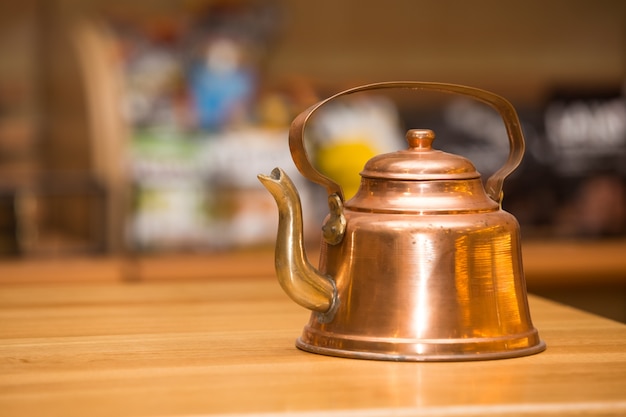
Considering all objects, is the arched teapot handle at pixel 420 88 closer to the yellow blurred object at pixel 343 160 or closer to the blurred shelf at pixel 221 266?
Result: the blurred shelf at pixel 221 266

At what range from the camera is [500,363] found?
0.92 m

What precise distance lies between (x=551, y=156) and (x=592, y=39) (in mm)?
706

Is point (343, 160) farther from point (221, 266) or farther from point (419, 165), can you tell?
point (419, 165)

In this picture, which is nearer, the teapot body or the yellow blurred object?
the teapot body

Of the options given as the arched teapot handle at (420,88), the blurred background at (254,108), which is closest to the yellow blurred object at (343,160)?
the blurred background at (254,108)

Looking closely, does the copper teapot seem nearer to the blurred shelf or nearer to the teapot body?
the teapot body

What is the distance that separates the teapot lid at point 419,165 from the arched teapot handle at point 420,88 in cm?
4

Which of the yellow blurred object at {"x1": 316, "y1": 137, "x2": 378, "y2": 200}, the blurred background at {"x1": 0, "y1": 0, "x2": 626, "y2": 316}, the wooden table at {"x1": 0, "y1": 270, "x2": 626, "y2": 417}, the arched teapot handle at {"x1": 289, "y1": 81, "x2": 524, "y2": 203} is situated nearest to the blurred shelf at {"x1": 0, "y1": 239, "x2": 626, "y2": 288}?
the blurred background at {"x1": 0, "y1": 0, "x2": 626, "y2": 316}

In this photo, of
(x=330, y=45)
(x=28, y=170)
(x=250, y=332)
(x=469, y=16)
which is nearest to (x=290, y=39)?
(x=330, y=45)

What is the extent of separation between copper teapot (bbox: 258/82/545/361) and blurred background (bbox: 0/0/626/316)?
1.50 meters

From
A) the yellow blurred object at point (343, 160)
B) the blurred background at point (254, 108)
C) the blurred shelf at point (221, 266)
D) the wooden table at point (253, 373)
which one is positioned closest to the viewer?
the wooden table at point (253, 373)

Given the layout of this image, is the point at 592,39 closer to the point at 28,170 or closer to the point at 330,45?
the point at 330,45

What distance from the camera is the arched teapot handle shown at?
3.07 ft

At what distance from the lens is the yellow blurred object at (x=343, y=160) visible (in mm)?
2646
